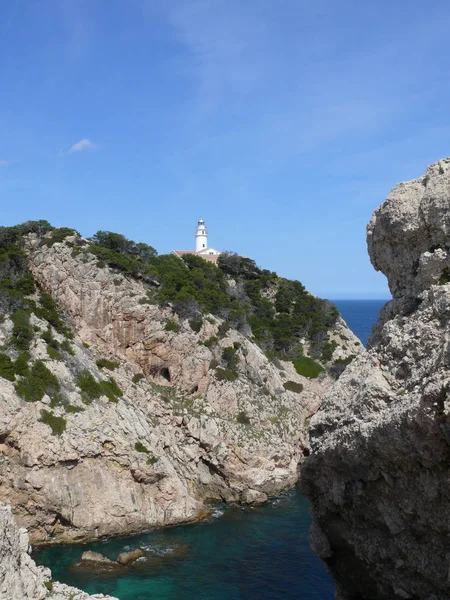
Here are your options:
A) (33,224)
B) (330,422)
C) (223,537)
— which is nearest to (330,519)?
(330,422)

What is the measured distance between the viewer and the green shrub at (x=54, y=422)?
31500mm

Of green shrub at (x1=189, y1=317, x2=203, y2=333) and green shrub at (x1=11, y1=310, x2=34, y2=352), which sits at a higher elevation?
green shrub at (x1=189, y1=317, x2=203, y2=333)

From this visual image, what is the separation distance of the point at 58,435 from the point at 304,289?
41.7 metres

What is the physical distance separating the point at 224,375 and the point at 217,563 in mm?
17322

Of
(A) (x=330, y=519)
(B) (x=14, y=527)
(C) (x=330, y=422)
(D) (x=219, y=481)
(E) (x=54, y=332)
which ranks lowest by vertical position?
(D) (x=219, y=481)

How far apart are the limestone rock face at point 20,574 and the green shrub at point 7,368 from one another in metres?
15.5

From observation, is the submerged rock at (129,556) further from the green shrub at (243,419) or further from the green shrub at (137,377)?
the green shrub at (137,377)

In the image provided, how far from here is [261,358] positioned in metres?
47.8

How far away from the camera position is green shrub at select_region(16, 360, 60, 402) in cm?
3216

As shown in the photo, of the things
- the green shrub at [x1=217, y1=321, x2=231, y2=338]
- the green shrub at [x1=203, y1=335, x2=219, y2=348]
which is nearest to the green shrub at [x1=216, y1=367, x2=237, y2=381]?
the green shrub at [x1=203, y1=335, x2=219, y2=348]

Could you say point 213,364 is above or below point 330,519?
above

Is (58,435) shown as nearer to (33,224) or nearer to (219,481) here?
(219,481)

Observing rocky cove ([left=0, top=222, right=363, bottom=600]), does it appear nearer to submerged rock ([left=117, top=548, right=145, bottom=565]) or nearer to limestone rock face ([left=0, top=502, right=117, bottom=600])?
submerged rock ([left=117, top=548, right=145, bottom=565])

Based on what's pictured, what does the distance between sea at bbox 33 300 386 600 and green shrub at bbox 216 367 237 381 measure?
37.9ft
